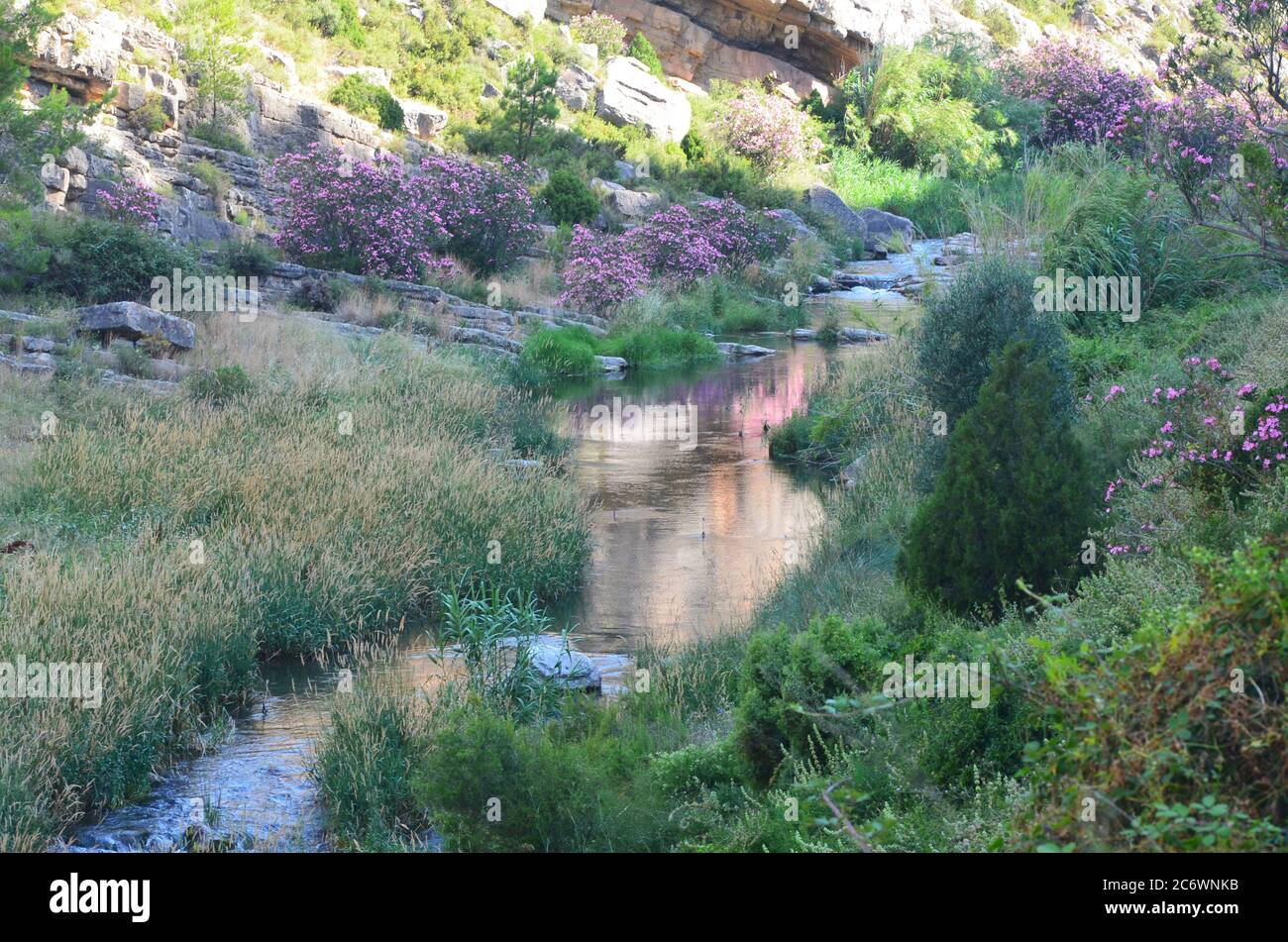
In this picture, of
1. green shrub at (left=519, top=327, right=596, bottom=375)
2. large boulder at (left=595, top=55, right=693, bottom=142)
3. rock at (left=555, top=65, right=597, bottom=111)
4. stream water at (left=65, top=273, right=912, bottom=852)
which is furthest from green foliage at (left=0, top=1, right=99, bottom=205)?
large boulder at (left=595, top=55, right=693, bottom=142)

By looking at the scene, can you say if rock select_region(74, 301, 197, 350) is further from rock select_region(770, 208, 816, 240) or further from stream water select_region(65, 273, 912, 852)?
rock select_region(770, 208, 816, 240)

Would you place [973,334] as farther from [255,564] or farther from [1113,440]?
[255,564]

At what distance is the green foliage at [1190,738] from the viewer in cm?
285

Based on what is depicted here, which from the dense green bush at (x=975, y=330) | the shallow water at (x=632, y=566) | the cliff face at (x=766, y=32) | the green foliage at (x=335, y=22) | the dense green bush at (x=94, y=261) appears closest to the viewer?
the shallow water at (x=632, y=566)

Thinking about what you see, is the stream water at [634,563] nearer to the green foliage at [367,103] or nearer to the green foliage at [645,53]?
the green foliage at [367,103]

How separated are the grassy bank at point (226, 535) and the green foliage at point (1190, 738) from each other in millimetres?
4197

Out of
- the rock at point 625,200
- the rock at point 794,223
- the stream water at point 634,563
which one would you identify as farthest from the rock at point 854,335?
the rock at point 625,200

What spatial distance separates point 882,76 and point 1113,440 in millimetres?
36285

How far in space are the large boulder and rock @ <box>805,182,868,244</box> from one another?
5368 mm

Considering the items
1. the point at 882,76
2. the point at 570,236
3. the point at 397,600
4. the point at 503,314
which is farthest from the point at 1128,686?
the point at 882,76

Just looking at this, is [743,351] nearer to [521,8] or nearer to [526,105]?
[526,105]

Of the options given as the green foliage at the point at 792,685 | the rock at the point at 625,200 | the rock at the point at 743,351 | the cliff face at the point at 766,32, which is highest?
the cliff face at the point at 766,32

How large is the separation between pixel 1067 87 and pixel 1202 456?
37381 millimetres

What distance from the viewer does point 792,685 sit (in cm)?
520
